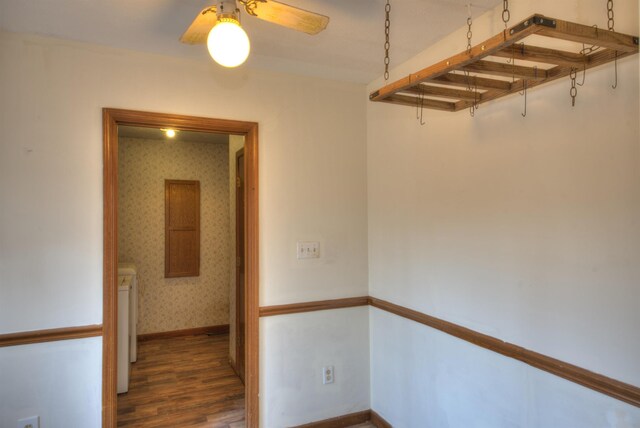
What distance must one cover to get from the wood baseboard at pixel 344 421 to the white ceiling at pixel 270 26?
241cm

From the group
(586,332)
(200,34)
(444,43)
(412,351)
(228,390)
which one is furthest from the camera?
(228,390)

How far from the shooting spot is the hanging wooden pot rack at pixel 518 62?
1.16 metres

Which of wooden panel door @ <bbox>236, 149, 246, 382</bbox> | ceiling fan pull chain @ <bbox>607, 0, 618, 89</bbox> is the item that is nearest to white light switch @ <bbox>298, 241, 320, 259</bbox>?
wooden panel door @ <bbox>236, 149, 246, 382</bbox>

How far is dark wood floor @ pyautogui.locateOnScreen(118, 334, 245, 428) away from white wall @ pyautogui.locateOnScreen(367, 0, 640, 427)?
135 cm

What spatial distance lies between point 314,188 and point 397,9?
1.29 metres

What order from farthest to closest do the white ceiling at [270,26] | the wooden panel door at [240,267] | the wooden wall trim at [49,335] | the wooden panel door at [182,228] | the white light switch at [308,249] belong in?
the wooden panel door at [182,228] < the wooden panel door at [240,267] < the white light switch at [308,249] < the wooden wall trim at [49,335] < the white ceiling at [270,26]

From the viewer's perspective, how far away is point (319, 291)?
2.87 m

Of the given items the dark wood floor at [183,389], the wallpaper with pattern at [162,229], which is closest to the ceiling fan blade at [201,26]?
the dark wood floor at [183,389]

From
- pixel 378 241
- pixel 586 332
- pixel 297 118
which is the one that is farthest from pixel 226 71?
pixel 586 332

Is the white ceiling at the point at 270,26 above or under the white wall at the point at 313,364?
above

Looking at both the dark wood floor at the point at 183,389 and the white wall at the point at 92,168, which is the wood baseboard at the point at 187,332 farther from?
the white wall at the point at 92,168

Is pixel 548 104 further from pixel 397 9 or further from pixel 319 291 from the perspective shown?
pixel 319 291

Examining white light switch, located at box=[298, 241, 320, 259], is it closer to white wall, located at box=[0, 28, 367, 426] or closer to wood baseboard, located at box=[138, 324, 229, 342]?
white wall, located at box=[0, 28, 367, 426]

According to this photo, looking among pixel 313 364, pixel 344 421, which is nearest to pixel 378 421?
→ pixel 344 421
